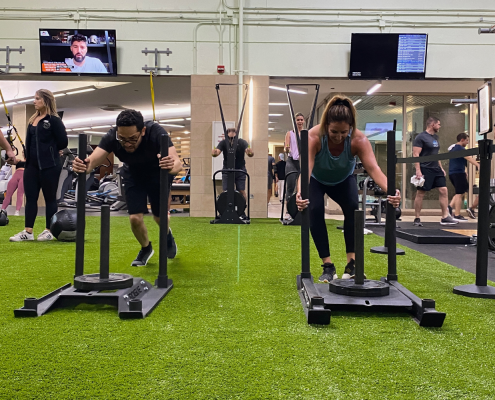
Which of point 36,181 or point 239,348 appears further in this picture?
point 36,181

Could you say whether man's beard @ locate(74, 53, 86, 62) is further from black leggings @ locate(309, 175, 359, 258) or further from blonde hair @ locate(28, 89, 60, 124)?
black leggings @ locate(309, 175, 359, 258)

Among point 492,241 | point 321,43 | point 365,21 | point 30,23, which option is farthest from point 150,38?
point 492,241

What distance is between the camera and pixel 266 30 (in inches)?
310

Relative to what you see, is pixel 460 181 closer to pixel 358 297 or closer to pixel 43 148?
pixel 358 297

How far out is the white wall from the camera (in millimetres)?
7824

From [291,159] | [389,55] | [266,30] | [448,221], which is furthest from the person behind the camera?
[266,30]

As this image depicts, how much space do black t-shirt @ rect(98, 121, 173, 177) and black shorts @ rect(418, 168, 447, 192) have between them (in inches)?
175

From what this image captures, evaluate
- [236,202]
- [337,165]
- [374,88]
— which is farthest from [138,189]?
[374,88]

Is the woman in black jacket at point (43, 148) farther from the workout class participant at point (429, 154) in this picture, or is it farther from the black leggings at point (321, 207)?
the workout class participant at point (429, 154)

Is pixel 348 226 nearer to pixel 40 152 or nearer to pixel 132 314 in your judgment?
pixel 132 314

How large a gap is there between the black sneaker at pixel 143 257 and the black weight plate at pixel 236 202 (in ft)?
9.56

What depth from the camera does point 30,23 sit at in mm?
7832

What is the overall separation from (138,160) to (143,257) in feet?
2.74

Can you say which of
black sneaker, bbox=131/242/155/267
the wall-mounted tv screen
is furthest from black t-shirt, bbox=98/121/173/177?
the wall-mounted tv screen
